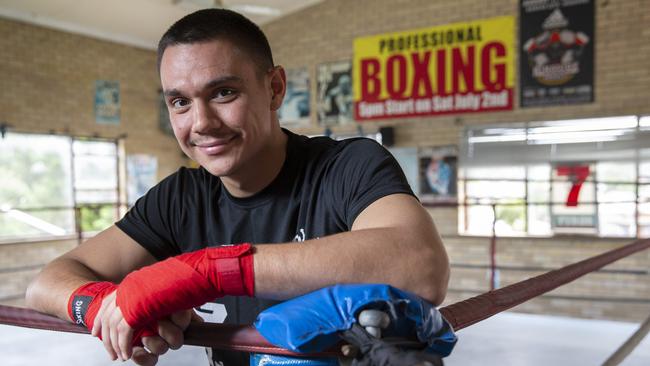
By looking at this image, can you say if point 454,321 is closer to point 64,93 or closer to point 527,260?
point 527,260

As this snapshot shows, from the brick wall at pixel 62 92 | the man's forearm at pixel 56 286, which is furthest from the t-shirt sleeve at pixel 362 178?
the brick wall at pixel 62 92

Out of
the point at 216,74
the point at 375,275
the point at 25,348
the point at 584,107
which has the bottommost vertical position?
the point at 25,348

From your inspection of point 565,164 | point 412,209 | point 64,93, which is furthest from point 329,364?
point 64,93

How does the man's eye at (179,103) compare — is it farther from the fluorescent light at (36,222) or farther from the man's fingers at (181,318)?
the fluorescent light at (36,222)

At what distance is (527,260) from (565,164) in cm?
114

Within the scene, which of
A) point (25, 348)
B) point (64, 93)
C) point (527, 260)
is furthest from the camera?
point (64, 93)

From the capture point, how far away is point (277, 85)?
4.36 ft

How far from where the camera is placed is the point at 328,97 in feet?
23.1

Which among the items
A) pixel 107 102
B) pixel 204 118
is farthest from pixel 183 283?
pixel 107 102

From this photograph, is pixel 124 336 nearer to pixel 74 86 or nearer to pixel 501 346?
pixel 501 346

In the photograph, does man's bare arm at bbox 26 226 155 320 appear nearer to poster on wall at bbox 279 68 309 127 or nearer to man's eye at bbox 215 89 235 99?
man's eye at bbox 215 89 235 99

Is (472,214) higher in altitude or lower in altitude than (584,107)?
lower

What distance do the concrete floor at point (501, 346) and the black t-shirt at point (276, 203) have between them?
174 centimetres

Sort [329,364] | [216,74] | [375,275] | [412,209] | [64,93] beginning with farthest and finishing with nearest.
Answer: [64,93] → [216,74] → [412,209] → [375,275] → [329,364]
